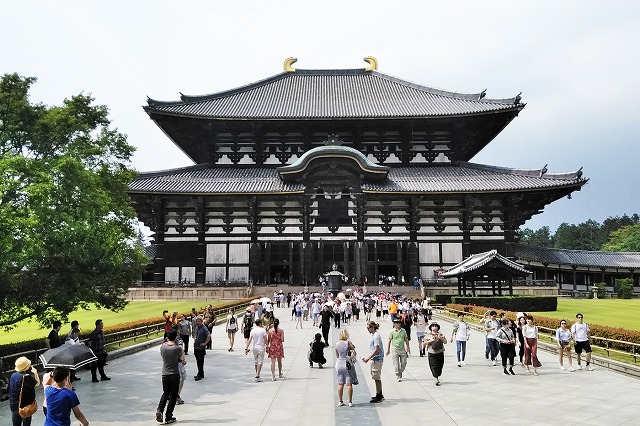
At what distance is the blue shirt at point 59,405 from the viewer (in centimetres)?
742

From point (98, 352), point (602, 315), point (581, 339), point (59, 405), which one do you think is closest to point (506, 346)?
point (581, 339)

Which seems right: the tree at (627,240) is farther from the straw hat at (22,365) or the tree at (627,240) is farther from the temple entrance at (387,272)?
the straw hat at (22,365)

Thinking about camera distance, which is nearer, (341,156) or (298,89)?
(341,156)

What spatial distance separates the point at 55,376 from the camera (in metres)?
7.63

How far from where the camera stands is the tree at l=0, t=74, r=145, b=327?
45.4ft

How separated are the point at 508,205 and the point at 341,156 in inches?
637

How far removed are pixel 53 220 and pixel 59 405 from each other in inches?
335

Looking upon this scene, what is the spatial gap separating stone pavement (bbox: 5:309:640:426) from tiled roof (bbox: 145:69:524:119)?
1485 inches

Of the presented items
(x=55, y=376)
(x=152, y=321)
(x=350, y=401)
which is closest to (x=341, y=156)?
(x=152, y=321)

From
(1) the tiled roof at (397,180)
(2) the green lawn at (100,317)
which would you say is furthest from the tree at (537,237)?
(2) the green lawn at (100,317)

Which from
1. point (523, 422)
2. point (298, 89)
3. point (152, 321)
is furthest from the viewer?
point (298, 89)

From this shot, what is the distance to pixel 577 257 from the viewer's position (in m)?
56.8

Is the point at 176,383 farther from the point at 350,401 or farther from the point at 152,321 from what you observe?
the point at 152,321

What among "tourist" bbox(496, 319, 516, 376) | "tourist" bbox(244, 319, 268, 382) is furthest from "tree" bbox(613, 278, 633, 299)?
"tourist" bbox(244, 319, 268, 382)
